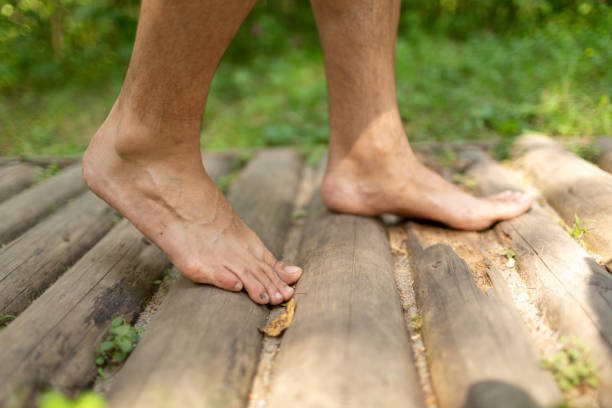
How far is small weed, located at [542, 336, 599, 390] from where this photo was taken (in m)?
0.87

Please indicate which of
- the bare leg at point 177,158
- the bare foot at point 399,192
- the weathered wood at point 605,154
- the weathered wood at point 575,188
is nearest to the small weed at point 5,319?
the bare leg at point 177,158

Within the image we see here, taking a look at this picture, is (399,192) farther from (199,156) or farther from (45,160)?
(45,160)

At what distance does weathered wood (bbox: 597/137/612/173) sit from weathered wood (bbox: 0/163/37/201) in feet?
8.79

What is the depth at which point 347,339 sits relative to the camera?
3.09 feet

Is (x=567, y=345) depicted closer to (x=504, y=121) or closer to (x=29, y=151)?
(x=504, y=121)

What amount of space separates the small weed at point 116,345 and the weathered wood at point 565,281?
3.38ft

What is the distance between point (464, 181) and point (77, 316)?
174 cm

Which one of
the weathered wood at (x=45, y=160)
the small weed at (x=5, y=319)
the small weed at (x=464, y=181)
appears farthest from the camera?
the weathered wood at (x=45, y=160)

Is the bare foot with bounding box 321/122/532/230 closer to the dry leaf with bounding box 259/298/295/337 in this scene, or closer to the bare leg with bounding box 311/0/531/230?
the bare leg with bounding box 311/0/531/230

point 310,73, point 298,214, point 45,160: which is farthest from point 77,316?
point 310,73

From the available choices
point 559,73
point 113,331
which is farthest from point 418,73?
point 113,331

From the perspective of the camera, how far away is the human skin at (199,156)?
110 centimetres

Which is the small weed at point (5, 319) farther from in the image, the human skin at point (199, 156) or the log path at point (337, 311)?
the human skin at point (199, 156)

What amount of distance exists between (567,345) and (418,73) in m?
3.40
